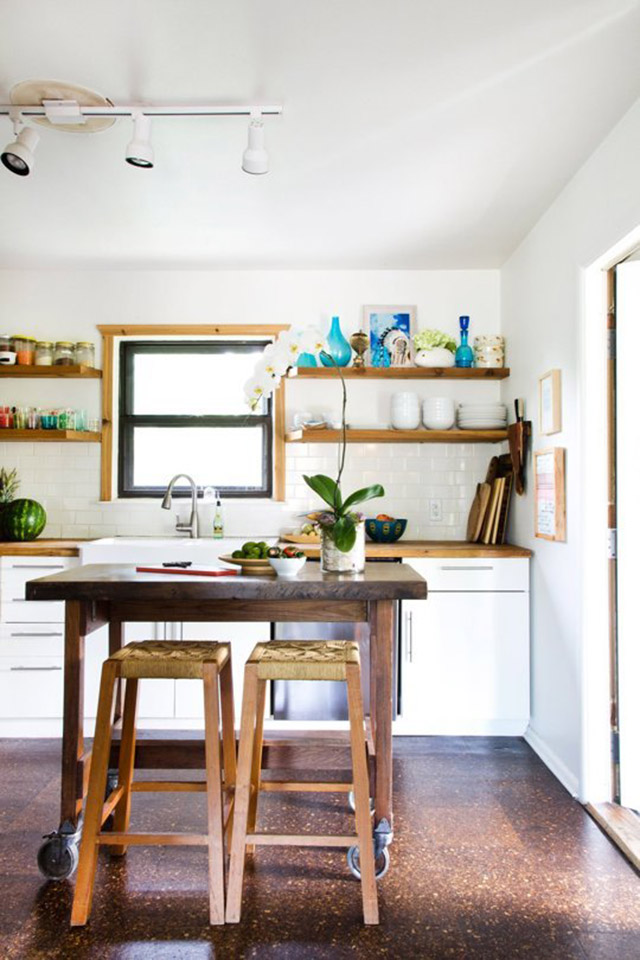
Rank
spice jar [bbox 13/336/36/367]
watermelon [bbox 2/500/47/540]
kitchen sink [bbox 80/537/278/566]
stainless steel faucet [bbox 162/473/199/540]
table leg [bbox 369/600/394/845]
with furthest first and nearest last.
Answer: spice jar [bbox 13/336/36/367]
stainless steel faucet [bbox 162/473/199/540]
watermelon [bbox 2/500/47/540]
kitchen sink [bbox 80/537/278/566]
table leg [bbox 369/600/394/845]

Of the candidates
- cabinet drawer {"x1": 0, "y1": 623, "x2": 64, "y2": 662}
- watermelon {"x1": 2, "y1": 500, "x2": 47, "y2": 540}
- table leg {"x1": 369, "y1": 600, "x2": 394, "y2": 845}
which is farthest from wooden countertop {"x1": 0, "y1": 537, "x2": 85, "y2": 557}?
table leg {"x1": 369, "y1": 600, "x2": 394, "y2": 845}

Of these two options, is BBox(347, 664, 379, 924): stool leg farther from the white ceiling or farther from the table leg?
the white ceiling

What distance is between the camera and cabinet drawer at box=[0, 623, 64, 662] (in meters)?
3.65

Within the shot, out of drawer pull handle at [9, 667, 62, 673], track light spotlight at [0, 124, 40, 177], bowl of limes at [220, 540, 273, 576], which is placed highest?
track light spotlight at [0, 124, 40, 177]

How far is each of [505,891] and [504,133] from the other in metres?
2.72

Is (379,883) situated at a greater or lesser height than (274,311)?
lesser

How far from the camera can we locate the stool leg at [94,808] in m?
2.02

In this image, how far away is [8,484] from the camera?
→ 4.29 m

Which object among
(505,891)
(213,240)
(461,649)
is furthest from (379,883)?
(213,240)

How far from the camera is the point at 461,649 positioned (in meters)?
3.61

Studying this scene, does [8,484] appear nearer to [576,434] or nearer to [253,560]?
[253,560]

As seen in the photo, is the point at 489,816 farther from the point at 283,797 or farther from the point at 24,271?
the point at 24,271

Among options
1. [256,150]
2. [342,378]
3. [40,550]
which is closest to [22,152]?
[256,150]

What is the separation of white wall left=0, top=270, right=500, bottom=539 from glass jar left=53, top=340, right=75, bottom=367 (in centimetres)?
15
